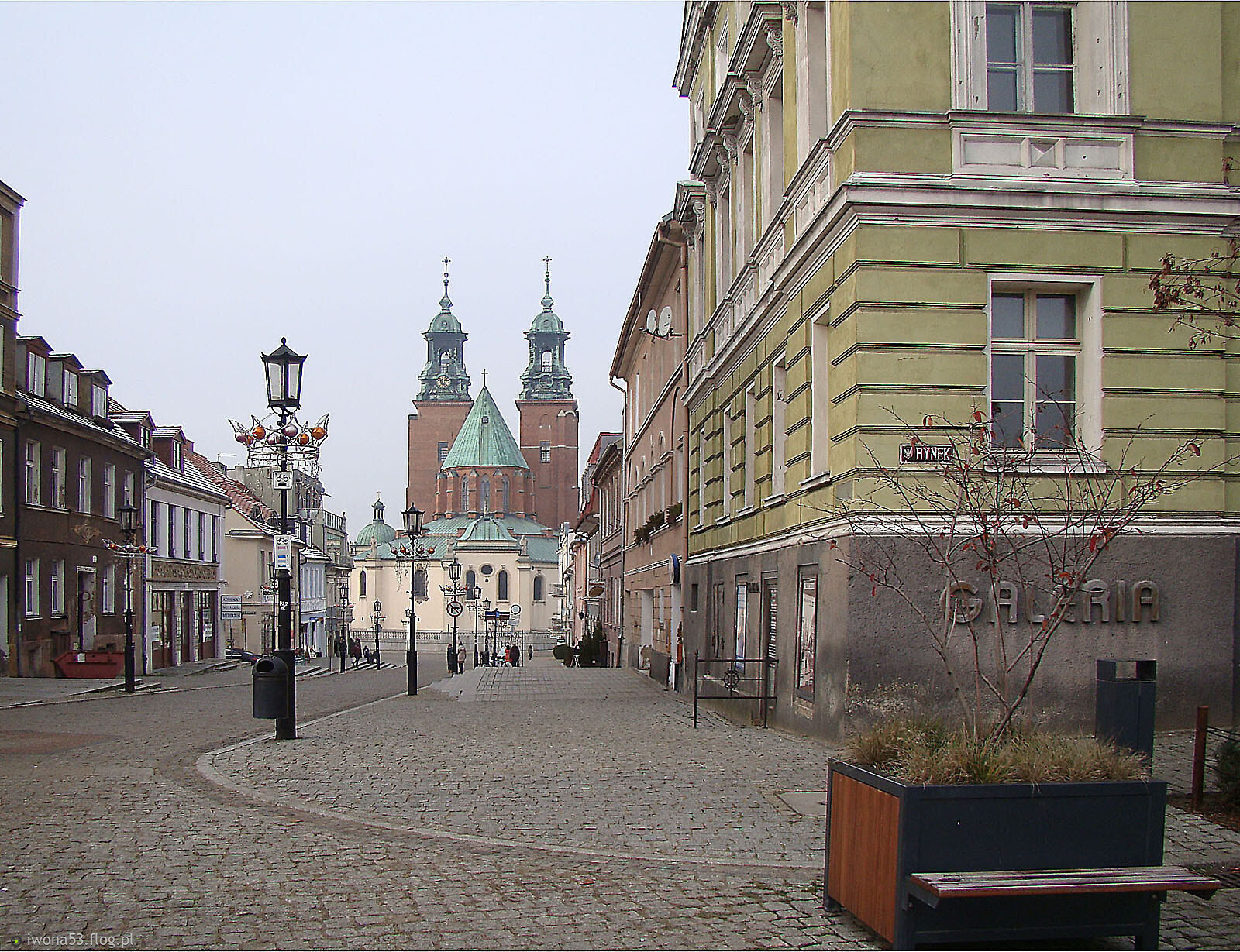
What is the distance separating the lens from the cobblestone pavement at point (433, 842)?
21.3ft

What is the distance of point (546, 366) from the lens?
144 meters

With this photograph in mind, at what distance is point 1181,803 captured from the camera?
30.5ft

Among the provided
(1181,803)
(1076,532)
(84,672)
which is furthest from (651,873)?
(84,672)

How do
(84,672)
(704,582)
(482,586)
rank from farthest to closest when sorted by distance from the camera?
(482,586), (84,672), (704,582)

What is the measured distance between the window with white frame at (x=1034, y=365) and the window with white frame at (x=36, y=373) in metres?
28.2

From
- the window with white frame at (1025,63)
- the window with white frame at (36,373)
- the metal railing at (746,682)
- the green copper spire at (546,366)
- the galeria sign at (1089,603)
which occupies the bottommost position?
the metal railing at (746,682)

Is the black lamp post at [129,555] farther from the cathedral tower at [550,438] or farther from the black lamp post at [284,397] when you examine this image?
the cathedral tower at [550,438]

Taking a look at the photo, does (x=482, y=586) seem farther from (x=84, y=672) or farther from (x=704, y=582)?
(x=704, y=582)

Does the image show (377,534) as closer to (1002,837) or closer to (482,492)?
(482,492)

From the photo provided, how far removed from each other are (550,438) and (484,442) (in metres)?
8.39

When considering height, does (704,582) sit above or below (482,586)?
above

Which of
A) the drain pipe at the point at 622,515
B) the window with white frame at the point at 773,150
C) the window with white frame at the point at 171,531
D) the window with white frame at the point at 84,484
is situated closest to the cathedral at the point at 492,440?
the window with white frame at the point at 171,531

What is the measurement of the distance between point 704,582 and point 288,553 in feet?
26.9

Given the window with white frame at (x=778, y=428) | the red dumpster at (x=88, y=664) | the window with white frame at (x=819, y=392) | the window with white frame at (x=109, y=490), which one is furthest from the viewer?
the window with white frame at (x=109, y=490)
